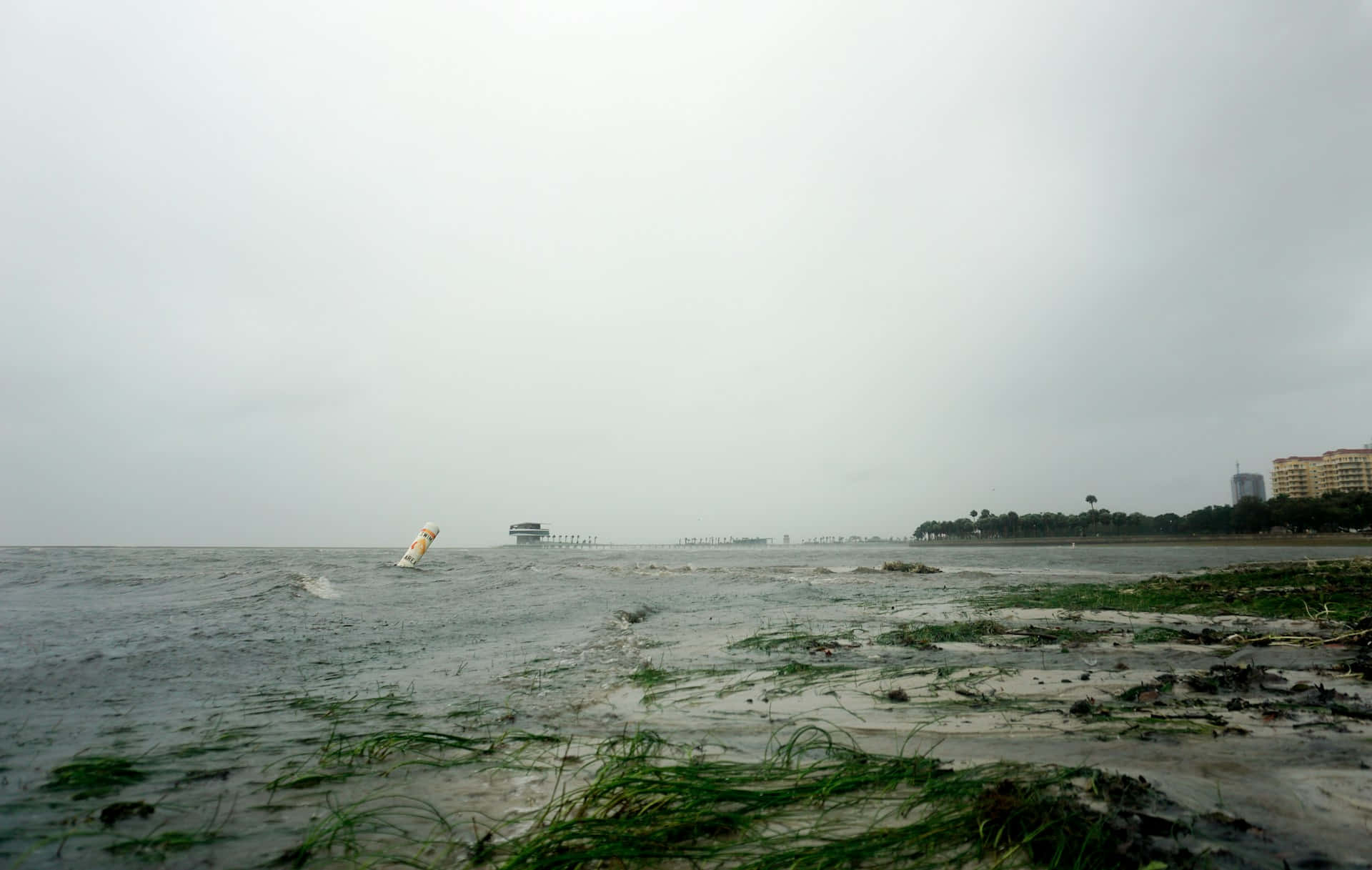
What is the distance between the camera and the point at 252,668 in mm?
7129

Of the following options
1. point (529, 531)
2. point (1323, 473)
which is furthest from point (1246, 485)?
point (529, 531)

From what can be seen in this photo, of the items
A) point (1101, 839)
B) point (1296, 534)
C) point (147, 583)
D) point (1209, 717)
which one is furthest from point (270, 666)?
point (1296, 534)

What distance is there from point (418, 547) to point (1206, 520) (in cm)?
10945

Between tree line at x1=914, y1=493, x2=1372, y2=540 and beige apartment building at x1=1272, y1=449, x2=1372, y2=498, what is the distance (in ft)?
82.4

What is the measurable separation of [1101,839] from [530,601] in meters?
14.9

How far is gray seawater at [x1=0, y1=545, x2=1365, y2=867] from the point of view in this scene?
128 inches

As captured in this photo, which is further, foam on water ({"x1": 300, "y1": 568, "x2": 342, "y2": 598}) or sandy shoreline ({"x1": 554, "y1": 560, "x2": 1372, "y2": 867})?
foam on water ({"x1": 300, "y1": 568, "x2": 342, "y2": 598})

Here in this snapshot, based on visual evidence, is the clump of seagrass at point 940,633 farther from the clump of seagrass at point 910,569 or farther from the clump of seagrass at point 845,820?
the clump of seagrass at point 910,569

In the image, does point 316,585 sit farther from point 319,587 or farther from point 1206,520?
point 1206,520

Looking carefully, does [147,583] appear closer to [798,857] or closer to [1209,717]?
[798,857]

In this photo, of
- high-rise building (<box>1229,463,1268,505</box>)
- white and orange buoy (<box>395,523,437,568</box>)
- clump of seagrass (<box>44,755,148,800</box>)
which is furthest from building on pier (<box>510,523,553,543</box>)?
high-rise building (<box>1229,463,1268,505</box>)

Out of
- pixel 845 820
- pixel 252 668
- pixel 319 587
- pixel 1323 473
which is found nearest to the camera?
pixel 845 820

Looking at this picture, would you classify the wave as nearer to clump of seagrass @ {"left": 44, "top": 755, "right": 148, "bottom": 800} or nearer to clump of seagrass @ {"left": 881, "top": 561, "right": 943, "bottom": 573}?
clump of seagrass @ {"left": 44, "top": 755, "right": 148, "bottom": 800}

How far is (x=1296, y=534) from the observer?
2827 inches
